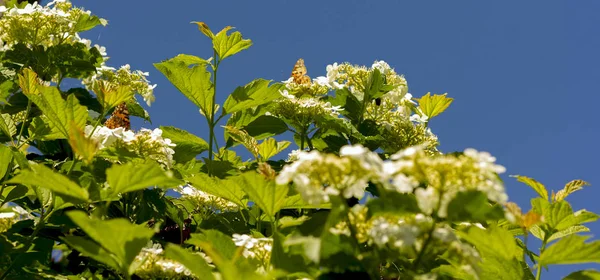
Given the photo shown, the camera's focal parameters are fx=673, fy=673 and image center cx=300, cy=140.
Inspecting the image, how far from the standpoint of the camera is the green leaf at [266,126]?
3188mm

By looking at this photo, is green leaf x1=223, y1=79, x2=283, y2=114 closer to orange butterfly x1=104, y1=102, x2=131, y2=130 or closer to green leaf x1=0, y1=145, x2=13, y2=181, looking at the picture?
orange butterfly x1=104, y1=102, x2=131, y2=130

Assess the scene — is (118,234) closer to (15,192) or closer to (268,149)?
(15,192)

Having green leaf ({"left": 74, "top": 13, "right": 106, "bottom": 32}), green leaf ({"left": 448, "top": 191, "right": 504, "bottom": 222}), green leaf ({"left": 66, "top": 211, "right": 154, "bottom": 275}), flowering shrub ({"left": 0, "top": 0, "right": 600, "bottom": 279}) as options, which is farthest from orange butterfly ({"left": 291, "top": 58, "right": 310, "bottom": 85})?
green leaf ({"left": 448, "top": 191, "right": 504, "bottom": 222})

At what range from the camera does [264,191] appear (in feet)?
5.54

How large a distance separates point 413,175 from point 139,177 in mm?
615

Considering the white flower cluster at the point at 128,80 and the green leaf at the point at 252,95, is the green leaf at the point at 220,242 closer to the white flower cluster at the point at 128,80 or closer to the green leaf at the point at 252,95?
the green leaf at the point at 252,95

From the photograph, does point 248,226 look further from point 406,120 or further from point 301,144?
point 406,120

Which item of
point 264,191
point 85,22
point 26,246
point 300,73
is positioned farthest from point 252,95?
point 85,22

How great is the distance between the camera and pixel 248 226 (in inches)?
102

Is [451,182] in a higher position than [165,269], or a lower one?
higher

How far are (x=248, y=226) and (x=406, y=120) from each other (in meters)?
0.98

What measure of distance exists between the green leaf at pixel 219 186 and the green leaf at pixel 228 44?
1.05 metres

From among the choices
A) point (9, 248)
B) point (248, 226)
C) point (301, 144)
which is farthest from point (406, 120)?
point (9, 248)

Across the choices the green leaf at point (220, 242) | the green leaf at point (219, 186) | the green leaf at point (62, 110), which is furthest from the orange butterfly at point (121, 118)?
the green leaf at point (220, 242)
